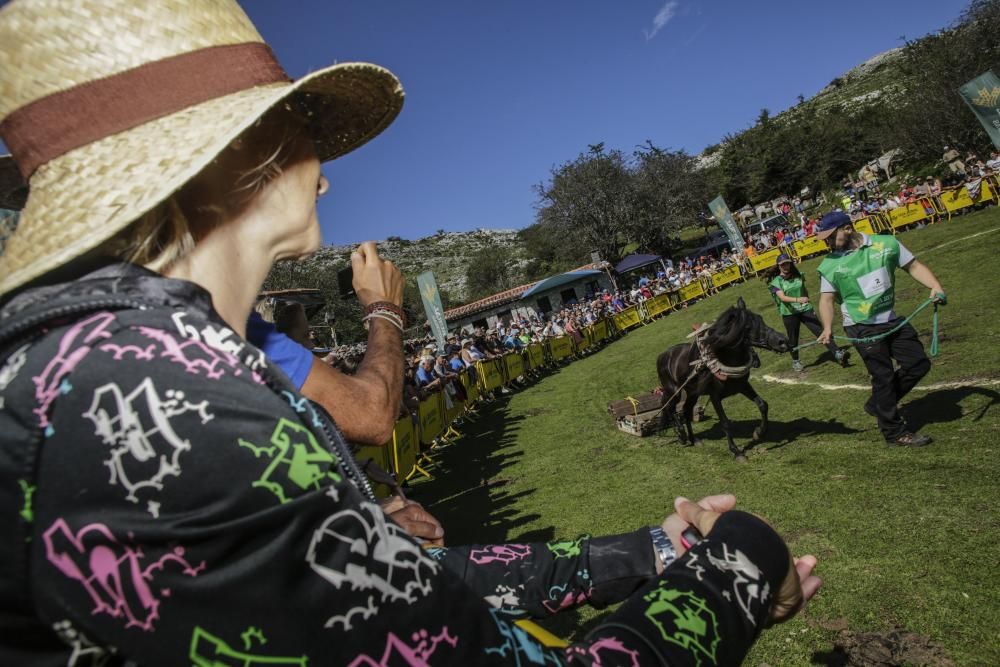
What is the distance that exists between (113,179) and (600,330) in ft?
87.7

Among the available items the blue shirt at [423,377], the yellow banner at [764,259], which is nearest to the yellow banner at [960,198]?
the yellow banner at [764,259]

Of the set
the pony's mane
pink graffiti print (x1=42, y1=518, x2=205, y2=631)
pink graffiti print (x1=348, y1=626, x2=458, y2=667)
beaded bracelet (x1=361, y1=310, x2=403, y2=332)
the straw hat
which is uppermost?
the straw hat

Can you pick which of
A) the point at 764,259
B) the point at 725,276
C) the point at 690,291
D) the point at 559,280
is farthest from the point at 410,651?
the point at 559,280

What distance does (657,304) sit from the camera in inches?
1141

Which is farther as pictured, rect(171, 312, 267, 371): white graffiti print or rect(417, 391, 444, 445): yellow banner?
rect(417, 391, 444, 445): yellow banner

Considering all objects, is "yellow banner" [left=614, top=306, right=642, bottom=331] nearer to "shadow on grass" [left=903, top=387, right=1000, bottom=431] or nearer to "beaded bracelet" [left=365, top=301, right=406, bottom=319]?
"shadow on grass" [left=903, top=387, right=1000, bottom=431]

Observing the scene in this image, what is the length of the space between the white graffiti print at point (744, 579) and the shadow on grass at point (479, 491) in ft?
16.5

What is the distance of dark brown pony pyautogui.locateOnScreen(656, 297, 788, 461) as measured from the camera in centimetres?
694

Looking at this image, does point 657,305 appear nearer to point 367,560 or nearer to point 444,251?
point 367,560

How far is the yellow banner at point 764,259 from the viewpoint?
28.0m

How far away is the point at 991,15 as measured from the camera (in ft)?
136

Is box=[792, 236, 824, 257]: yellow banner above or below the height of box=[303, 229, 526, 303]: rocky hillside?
below

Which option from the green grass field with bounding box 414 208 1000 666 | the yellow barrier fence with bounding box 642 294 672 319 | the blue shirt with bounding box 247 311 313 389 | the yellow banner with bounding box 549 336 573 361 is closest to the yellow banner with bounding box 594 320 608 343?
the yellow banner with bounding box 549 336 573 361

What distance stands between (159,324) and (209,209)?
333 mm
